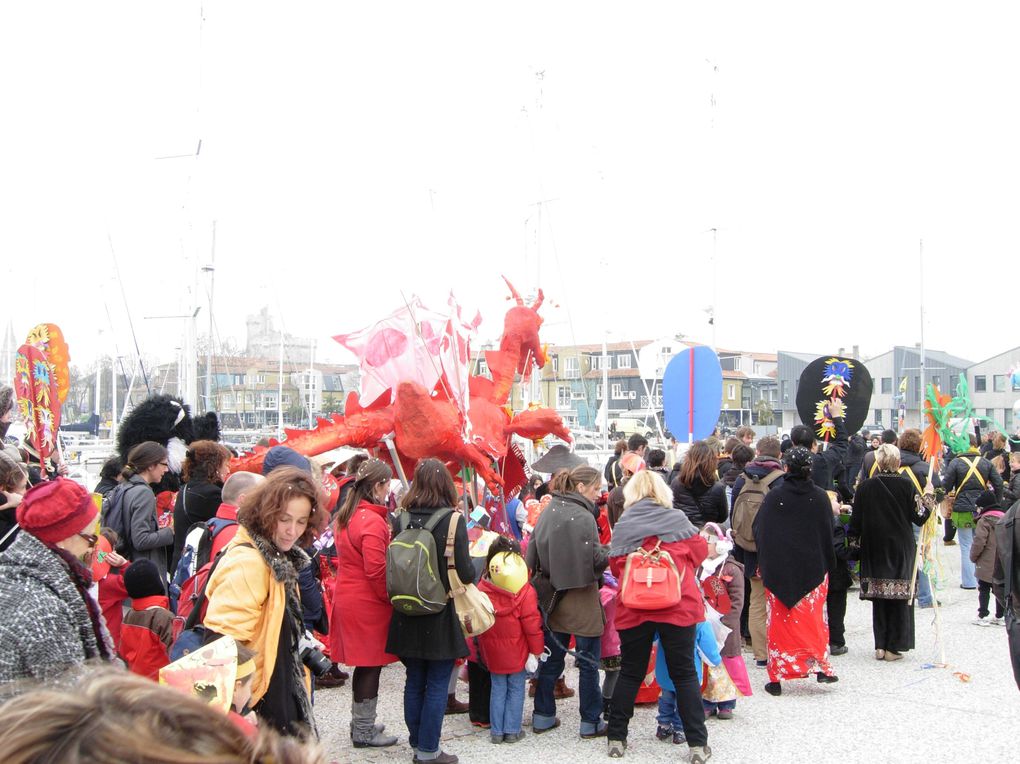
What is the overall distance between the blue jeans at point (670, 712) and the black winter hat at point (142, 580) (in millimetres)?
3007

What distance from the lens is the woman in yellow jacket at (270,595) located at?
3105 mm

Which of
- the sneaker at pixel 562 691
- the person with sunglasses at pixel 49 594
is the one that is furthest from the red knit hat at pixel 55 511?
the sneaker at pixel 562 691

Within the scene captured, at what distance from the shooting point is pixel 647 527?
502 centimetres

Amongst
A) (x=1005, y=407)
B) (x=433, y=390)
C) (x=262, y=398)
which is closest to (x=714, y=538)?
(x=433, y=390)

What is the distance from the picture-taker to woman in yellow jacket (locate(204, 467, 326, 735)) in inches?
122

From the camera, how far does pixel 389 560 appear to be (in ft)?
15.3

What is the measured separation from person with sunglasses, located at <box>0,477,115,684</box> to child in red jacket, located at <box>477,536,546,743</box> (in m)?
2.64

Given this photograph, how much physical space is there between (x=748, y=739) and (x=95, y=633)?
3976 millimetres

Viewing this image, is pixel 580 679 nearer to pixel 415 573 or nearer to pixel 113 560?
pixel 415 573

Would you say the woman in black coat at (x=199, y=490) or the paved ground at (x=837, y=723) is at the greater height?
the woman in black coat at (x=199, y=490)

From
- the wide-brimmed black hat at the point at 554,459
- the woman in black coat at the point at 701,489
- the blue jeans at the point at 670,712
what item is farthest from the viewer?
the wide-brimmed black hat at the point at 554,459

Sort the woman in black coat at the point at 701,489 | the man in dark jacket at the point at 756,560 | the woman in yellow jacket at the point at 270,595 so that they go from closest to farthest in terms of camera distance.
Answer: the woman in yellow jacket at the point at 270,595
the woman in black coat at the point at 701,489
the man in dark jacket at the point at 756,560

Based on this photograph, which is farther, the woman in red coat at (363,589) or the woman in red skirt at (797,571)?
the woman in red skirt at (797,571)

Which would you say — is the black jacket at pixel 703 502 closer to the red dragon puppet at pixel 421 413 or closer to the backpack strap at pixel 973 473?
the red dragon puppet at pixel 421 413
